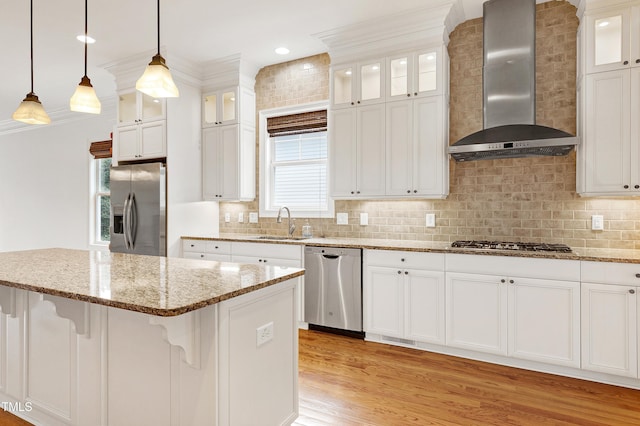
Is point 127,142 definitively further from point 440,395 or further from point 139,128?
point 440,395

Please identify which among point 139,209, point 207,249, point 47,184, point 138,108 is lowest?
point 207,249

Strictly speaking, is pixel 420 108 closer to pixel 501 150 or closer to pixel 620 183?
pixel 501 150

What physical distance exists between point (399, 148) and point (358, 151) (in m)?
0.41

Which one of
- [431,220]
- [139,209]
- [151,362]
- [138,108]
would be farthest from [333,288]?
[138,108]

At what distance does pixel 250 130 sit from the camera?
15.1 ft

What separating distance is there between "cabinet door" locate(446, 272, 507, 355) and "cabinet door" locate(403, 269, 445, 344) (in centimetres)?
6

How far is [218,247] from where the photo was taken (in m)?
4.27

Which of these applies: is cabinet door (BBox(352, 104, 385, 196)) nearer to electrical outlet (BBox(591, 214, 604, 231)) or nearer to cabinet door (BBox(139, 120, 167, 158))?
electrical outlet (BBox(591, 214, 604, 231))

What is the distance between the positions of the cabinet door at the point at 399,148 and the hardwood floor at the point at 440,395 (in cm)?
149

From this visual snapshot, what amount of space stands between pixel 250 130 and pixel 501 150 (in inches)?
112

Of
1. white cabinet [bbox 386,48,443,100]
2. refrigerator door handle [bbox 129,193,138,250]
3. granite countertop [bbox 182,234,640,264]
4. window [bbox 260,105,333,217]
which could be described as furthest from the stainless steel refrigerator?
white cabinet [bbox 386,48,443,100]

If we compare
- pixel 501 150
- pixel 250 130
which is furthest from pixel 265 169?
pixel 501 150

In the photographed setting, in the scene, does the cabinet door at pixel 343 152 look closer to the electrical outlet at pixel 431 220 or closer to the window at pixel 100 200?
the electrical outlet at pixel 431 220

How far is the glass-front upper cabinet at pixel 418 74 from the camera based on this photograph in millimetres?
3432
